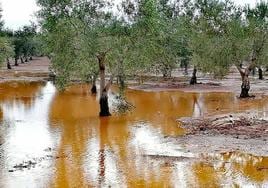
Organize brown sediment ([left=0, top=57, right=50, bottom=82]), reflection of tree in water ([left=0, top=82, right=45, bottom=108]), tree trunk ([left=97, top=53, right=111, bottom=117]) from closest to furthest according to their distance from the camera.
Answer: tree trunk ([left=97, top=53, right=111, bottom=117]), reflection of tree in water ([left=0, top=82, right=45, bottom=108]), brown sediment ([left=0, top=57, right=50, bottom=82])

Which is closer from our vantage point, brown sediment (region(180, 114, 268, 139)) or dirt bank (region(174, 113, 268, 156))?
dirt bank (region(174, 113, 268, 156))

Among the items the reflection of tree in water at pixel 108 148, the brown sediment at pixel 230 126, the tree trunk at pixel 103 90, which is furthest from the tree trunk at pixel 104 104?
the brown sediment at pixel 230 126

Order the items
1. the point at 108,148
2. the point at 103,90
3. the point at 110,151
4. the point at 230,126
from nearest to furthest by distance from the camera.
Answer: the point at 110,151
the point at 108,148
the point at 230,126
the point at 103,90

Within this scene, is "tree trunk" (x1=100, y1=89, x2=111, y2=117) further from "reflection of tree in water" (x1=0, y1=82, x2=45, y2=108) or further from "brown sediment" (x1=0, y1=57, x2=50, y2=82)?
"brown sediment" (x1=0, y1=57, x2=50, y2=82)

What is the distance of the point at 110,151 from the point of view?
27.2 m

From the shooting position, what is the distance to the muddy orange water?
2134 cm

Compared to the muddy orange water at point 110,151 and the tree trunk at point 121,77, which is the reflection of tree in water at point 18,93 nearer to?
the muddy orange water at point 110,151

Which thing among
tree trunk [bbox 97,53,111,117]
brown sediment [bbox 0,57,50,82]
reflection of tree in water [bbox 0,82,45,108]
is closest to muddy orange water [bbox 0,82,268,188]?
tree trunk [bbox 97,53,111,117]

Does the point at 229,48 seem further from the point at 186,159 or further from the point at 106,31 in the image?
the point at 186,159

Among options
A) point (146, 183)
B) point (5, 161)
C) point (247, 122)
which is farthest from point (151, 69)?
point (146, 183)

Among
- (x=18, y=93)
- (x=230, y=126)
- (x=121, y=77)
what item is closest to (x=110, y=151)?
(x=230, y=126)

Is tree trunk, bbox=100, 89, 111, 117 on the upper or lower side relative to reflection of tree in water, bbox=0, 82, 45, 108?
upper

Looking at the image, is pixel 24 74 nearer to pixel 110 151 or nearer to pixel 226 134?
pixel 226 134

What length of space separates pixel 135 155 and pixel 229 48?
2835 cm
